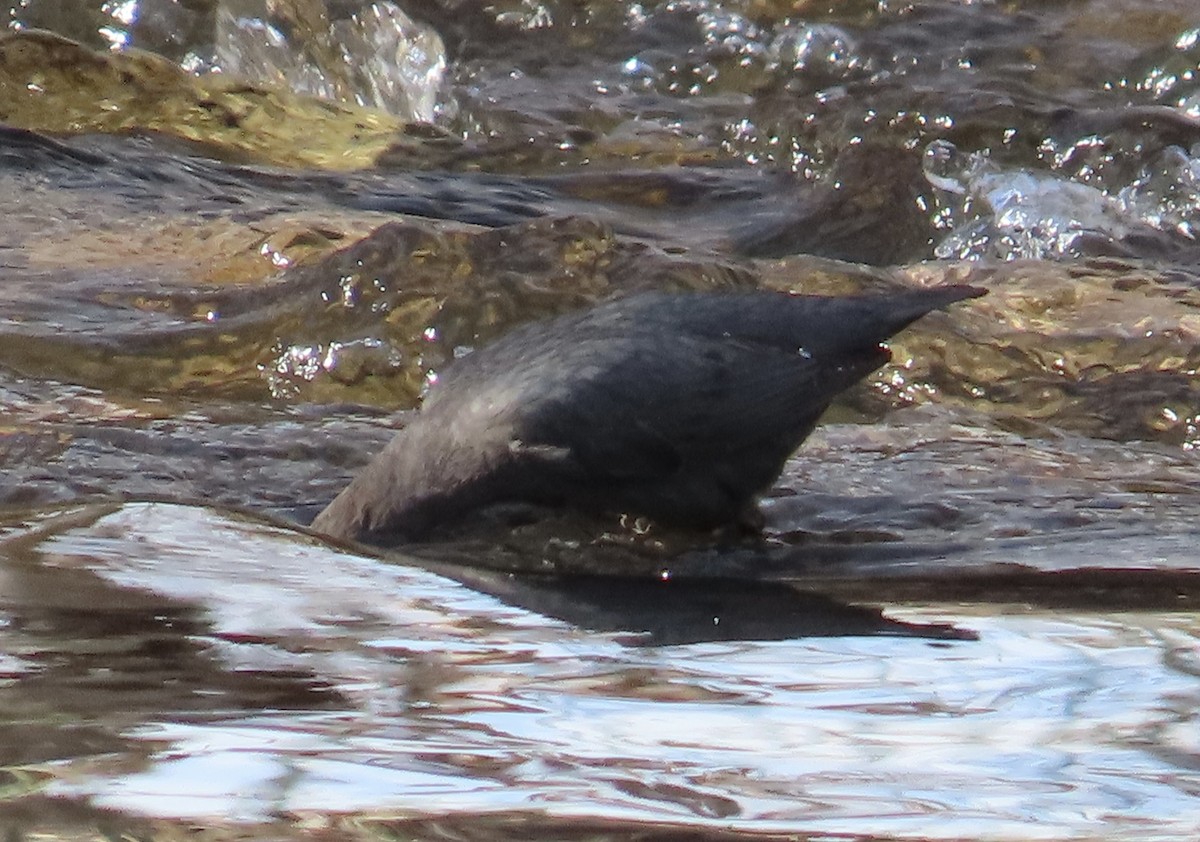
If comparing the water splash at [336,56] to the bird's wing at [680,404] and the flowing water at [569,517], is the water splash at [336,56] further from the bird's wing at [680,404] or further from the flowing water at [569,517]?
the bird's wing at [680,404]

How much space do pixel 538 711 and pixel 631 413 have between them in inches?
63.6

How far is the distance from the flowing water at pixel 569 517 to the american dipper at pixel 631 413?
87mm

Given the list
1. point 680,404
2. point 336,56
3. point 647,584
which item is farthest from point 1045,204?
point 647,584

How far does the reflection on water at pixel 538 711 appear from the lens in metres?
1.95

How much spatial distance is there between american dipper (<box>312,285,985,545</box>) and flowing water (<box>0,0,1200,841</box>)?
0.29ft

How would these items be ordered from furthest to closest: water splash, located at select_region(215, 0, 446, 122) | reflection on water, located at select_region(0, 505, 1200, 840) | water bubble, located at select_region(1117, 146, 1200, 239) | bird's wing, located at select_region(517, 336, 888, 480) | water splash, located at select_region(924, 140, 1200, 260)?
water splash, located at select_region(215, 0, 446, 122) → water bubble, located at select_region(1117, 146, 1200, 239) → water splash, located at select_region(924, 140, 1200, 260) → bird's wing, located at select_region(517, 336, 888, 480) → reflection on water, located at select_region(0, 505, 1200, 840)

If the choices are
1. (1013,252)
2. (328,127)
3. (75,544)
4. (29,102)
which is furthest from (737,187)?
(75,544)

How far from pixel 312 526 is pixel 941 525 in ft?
4.06

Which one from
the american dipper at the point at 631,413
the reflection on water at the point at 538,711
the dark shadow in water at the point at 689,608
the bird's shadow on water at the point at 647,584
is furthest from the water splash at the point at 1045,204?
the reflection on water at the point at 538,711

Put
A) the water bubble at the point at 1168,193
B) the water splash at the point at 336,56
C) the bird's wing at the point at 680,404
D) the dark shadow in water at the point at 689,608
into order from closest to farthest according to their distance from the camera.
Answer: the dark shadow in water at the point at 689,608
the bird's wing at the point at 680,404
the water bubble at the point at 1168,193
the water splash at the point at 336,56

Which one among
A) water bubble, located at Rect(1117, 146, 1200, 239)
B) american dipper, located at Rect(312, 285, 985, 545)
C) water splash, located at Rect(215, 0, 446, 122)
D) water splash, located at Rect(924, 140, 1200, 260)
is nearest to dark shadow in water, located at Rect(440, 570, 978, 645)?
american dipper, located at Rect(312, 285, 985, 545)

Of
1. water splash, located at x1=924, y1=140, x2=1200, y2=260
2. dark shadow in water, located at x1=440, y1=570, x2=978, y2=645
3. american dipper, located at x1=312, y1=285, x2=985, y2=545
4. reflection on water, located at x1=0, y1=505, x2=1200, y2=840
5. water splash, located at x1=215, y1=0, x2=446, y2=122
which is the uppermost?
water splash, located at x1=215, y1=0, x2=446, y2=122

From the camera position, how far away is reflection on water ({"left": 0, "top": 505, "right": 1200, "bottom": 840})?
195 cm

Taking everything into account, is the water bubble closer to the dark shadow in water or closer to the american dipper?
the american dipper
